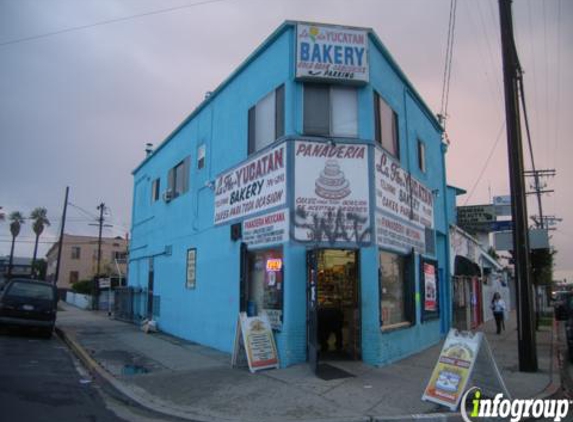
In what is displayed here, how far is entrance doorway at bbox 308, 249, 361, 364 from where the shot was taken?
11.0m

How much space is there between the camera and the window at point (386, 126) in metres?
12.1

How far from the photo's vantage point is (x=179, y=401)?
8000 mm

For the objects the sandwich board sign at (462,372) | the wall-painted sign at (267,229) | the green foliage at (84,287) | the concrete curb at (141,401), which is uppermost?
the wall-painted sign at (267,229)

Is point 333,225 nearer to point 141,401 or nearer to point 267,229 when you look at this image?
point 267,229

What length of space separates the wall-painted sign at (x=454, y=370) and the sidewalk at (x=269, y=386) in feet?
0.63

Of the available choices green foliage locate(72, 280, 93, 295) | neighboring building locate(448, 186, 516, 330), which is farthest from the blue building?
green foliage locate(72, 280, 93, 295)

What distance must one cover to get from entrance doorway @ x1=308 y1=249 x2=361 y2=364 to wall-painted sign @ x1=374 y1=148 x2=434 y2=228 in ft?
5.19

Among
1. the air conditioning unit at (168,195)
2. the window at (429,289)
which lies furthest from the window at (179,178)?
the window at (429,289)

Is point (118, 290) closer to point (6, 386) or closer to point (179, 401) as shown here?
point (6, 386)

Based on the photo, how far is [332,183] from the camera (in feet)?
36.2

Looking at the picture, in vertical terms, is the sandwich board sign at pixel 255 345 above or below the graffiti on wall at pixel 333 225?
below

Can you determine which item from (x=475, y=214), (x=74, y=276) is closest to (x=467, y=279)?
(x=475, y=214)

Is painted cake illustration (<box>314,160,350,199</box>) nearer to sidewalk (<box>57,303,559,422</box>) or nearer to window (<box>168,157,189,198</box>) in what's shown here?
sidewalk (<box>57,303,559,422</box>)

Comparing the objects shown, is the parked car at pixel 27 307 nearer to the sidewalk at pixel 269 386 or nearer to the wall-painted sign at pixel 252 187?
the sidewalk at pixel 269 386
